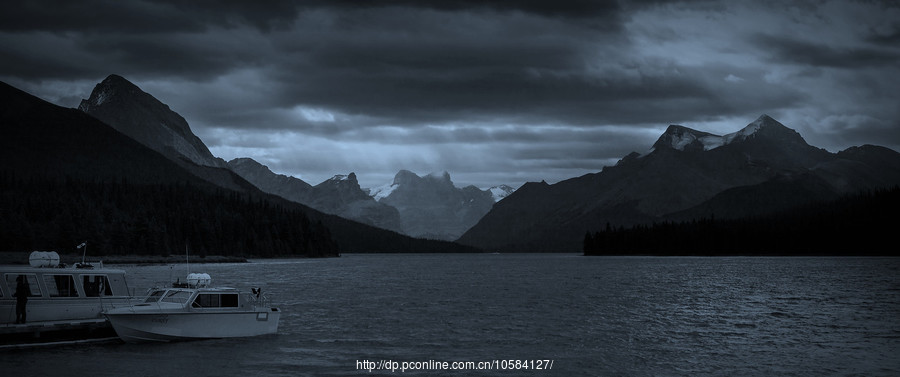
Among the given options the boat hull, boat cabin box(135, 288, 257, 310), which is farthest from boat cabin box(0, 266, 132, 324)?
the boat hull

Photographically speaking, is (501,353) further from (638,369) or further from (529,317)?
(529,317)

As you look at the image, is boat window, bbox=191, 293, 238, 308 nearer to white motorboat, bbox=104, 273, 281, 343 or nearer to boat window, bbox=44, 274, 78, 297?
white motorboat, bbox=104, 273, 281, 343

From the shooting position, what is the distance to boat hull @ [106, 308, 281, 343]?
5403 centimetres

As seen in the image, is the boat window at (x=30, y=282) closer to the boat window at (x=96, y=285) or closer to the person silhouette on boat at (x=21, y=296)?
the person silhouette on boat at (x=21, y=296)

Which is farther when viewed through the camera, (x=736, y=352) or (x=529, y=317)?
(x=529, y=317)

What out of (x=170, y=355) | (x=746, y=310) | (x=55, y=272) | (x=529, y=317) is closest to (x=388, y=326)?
(x=529, y=317)

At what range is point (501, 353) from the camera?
56.2 m

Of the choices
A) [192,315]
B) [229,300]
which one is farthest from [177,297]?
[229,300]

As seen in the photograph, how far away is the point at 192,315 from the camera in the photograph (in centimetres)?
5584

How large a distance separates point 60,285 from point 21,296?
3753 millimetres

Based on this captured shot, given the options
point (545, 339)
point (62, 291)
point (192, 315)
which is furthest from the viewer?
point (545, 339)

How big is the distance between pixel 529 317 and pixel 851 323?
96.0ft

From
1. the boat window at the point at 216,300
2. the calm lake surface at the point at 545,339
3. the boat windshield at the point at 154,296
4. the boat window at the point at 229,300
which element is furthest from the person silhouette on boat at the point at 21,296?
the boat window at the point at 229,300

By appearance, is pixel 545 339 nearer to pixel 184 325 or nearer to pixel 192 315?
pixel 192 315
